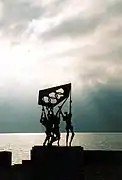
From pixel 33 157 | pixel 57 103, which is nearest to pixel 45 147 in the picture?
pixel 33 157

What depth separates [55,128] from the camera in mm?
25125

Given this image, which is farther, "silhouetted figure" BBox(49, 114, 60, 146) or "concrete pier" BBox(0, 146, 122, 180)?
"silhouetted figure" BBox(49, 114, 60, 146)

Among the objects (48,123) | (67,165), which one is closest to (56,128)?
(48,123)

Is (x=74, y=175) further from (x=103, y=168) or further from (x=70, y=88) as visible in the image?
(x=70, y=88)

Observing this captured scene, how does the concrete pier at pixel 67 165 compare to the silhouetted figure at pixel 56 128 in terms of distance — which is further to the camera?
the silhouetted figure at pixel 56 128

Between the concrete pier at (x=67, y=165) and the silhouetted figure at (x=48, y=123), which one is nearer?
the concrete pier at (x=67, y=165)

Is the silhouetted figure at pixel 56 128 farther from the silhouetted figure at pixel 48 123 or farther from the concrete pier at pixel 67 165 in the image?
the concrete pier at pixel 67 165

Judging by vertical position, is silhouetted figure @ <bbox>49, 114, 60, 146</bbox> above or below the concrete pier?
above

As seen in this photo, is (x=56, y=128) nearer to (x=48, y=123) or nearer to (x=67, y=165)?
(x=48, y=123)

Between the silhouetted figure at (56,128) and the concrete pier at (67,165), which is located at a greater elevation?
the silhouetted figure at (56,128)

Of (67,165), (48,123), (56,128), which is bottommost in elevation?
(67,165)

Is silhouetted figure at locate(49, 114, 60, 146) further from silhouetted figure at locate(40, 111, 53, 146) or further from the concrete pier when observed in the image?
the concrete pier

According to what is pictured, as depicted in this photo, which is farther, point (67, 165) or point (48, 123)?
point (48, 123)

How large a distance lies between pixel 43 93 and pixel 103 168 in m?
5.10
